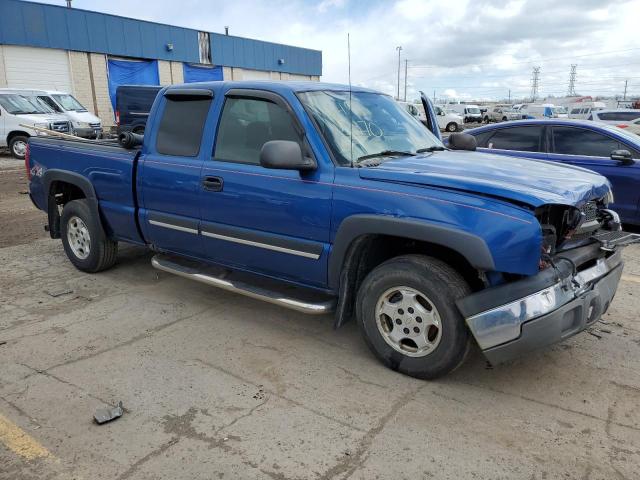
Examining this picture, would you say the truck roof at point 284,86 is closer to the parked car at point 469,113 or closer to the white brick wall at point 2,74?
the white brick wall at point 2,74

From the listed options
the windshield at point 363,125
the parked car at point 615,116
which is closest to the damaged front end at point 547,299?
the windshield at point 363,125

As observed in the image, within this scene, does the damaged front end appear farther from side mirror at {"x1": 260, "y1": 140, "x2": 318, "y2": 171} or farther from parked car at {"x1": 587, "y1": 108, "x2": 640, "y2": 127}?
parked car at {"x1": 587, "y1": 108, "x2": 640, "y2": 127}

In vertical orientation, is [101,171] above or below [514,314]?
above

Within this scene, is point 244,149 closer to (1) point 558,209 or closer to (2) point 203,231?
(2) point 203,231

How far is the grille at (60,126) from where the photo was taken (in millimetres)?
16703

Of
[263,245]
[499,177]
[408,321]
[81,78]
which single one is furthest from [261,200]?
[81,78]

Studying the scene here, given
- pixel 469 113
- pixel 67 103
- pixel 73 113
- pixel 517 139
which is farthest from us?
pixel 469 113

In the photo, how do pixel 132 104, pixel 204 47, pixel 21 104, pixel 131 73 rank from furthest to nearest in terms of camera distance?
pixel 204 47
pixel 131 73
pixel 132 104
pixel 21 104

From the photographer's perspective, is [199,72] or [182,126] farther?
[199,72]

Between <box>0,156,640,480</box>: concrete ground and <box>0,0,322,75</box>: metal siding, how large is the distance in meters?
24.3

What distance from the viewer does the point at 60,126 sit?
16.9m

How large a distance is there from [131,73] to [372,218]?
96.1ft

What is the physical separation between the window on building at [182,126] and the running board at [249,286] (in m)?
0.98

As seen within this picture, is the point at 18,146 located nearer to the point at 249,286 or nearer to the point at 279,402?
the point at 249,286
